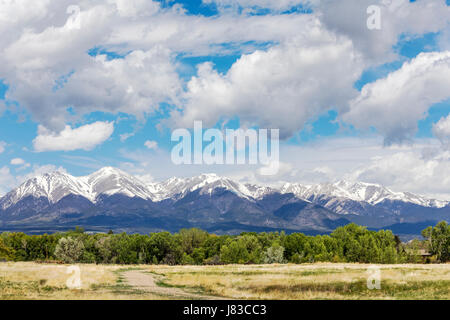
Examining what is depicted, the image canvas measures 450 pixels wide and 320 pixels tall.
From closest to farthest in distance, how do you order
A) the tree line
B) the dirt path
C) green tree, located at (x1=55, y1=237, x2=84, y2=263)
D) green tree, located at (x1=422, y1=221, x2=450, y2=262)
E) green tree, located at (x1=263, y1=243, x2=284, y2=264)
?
the dirt path < green tree, located at (x1=263, y1=243, x2=284, y2=264) < the tree line < green tree, located at (x1=55, y1=237, x2=84, y2=263) < green tree, located at (x1=422, y1=221, x2=450, y2=262)

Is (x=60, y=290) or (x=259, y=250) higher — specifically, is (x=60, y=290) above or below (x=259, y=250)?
above

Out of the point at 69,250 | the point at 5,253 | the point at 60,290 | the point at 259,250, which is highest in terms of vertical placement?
the point at 60,290

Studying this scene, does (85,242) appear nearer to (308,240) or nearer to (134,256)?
(134,256)

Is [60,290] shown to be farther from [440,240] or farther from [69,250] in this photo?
[440,240]

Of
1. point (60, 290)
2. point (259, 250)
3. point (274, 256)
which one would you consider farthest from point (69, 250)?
point (60, 290)

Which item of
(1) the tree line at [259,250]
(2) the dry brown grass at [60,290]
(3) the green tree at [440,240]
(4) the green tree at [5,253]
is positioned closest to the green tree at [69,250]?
(1) the tree line at [259,250]

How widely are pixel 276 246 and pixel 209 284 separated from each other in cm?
11326

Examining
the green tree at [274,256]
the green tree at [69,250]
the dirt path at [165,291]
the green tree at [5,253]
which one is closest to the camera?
the dirt path at [165,291]

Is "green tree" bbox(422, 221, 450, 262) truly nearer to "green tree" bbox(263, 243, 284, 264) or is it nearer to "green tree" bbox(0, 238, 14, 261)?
"green tree" bbox(263, 243, 284, 264)

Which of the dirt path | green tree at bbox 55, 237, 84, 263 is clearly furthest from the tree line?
the dirt path

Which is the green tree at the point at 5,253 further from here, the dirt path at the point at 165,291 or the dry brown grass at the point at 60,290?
the dirt path at the point at 165,291

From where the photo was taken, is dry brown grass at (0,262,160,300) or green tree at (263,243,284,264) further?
green tree at (263,243,284,264)

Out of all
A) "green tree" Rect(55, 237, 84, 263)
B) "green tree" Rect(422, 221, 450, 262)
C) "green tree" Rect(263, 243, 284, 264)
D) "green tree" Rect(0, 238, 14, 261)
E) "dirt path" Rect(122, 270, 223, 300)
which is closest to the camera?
"dirt path" Rect(122, 270, 223, 300)
